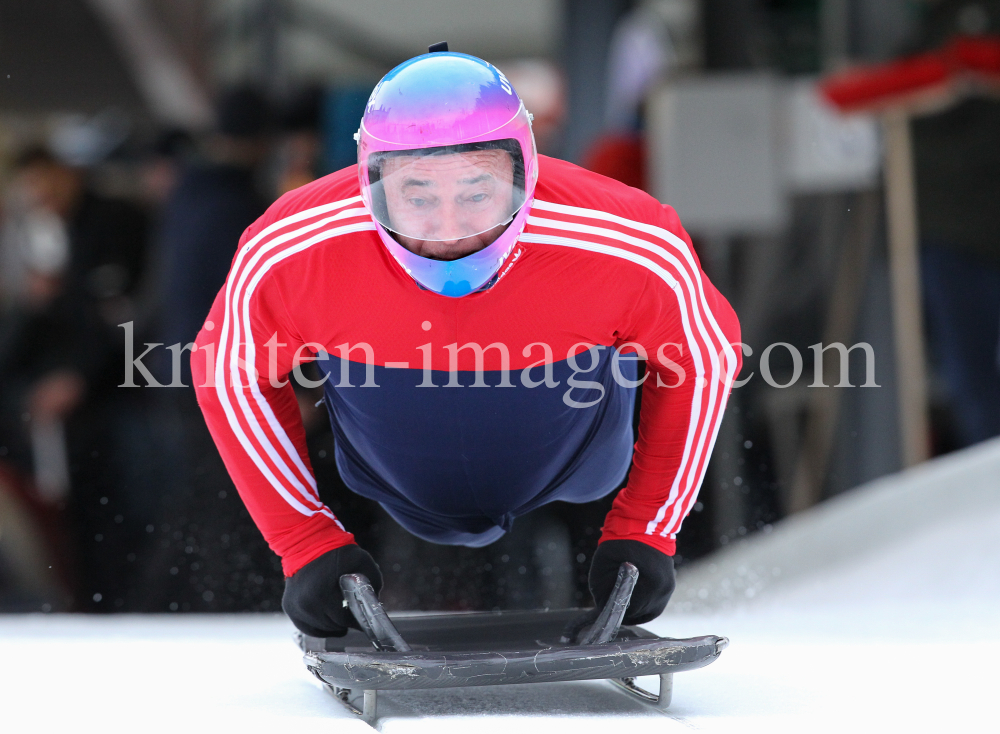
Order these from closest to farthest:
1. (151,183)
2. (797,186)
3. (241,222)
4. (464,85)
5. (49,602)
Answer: (464,85) → (241,222) → (49,602) → (797,186) → (151,183)

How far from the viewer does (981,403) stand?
4.02 meters

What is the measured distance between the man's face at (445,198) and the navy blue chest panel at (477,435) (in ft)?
1.03

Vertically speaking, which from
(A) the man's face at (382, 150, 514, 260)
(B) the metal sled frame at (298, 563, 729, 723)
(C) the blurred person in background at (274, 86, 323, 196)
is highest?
(C) the blurred person in background at (274, 86, 323, 196)

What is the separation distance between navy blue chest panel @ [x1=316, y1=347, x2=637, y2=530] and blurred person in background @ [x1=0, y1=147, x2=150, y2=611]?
2.39m

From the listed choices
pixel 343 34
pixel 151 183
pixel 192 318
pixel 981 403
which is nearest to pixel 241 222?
pixel 192 318

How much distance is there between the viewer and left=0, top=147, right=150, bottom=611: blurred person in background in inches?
175

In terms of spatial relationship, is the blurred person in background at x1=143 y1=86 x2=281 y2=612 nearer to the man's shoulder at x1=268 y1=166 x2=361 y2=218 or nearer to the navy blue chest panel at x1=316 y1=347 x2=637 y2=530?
the navy blue chest panel at x1=316 y1=347 x2=637 y2=530

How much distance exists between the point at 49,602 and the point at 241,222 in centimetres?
157

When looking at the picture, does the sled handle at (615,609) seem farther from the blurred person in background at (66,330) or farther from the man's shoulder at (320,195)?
the blurred person in background at (66,330)

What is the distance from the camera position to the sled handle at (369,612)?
1.81 meters

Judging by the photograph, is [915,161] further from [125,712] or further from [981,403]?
[125,712]

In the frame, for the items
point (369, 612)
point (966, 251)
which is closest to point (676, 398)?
point (369, 612)

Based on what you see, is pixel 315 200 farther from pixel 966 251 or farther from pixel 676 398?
pixel 966 251

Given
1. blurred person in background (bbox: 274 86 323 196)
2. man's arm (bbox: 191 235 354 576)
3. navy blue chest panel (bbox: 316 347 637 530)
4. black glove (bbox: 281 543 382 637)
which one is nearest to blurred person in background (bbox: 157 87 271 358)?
blurred person in background (bbox: 274 86 323 196)
